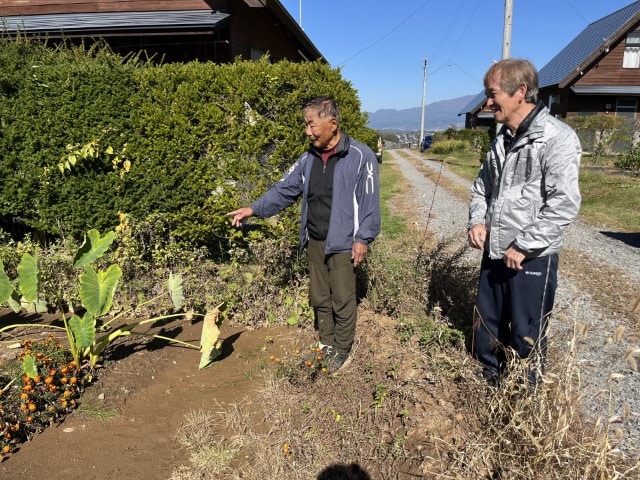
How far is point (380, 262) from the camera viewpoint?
439 centimetres

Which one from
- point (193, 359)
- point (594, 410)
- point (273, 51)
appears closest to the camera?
point (594, 410)

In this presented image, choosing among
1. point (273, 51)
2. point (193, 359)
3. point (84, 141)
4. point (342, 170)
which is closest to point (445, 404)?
point (342, 170)

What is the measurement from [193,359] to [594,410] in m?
2.82

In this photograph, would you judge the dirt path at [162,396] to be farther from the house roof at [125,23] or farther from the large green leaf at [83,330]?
the house roof at [125,23]

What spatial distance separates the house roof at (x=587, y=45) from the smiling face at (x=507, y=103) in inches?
1035

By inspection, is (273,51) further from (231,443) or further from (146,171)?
(231,443)

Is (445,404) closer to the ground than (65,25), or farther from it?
closer to the ground

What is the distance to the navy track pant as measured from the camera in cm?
245

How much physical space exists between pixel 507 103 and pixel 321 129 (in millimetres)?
1125

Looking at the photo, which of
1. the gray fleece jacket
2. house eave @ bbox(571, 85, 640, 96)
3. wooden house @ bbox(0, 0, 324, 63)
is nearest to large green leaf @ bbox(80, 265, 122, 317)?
the gray fleece jacket

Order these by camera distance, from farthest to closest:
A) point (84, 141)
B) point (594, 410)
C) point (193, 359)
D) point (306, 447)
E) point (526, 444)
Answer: point (84, 141)
point (193, 359)
point (594, 410)
point (306, 447)
point (526, 444)

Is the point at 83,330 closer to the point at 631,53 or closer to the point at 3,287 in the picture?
the point at 3,287

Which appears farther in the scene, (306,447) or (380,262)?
(380,262)

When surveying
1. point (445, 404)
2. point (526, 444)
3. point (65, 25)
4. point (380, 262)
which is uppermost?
point (65, 25)
